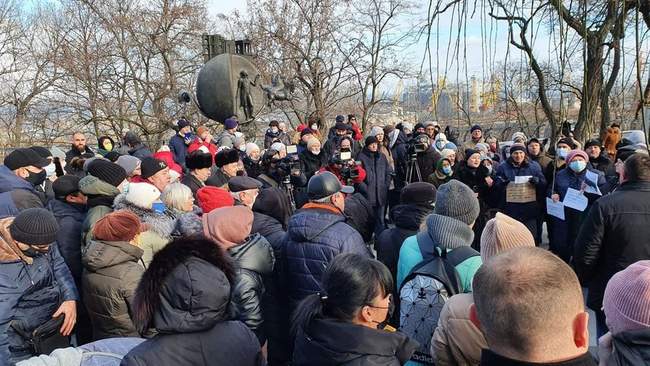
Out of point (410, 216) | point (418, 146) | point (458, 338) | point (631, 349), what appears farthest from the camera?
point (418, 146)

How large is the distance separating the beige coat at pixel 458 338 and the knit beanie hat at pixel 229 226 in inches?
55.6

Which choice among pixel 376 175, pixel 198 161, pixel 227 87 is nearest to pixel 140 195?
pixel 198 161

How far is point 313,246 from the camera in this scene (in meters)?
3.16

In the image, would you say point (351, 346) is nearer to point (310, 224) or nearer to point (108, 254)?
point (310, 224)

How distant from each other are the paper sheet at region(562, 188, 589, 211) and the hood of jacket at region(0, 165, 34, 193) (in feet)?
17.1

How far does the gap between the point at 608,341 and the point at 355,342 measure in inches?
32.7

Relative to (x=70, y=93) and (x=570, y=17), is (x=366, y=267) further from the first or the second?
(x=70, y=93)

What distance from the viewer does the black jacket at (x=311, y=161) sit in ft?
24.0

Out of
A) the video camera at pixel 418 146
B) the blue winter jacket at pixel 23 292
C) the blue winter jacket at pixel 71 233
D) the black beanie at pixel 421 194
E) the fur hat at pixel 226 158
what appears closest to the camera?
the blue winter jacket at pixel 23 292

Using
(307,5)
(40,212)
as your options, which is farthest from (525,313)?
(307,5)

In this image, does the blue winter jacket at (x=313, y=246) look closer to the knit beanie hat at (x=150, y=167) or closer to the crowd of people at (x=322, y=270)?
the crowd of people at (x=322, y=270)

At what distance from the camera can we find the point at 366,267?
6.81ft

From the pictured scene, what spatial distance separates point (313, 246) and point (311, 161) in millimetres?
4286

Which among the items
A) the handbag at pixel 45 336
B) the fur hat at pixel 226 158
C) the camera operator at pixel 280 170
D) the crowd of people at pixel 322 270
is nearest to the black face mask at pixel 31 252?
the crowd of people at pixel 322 270
